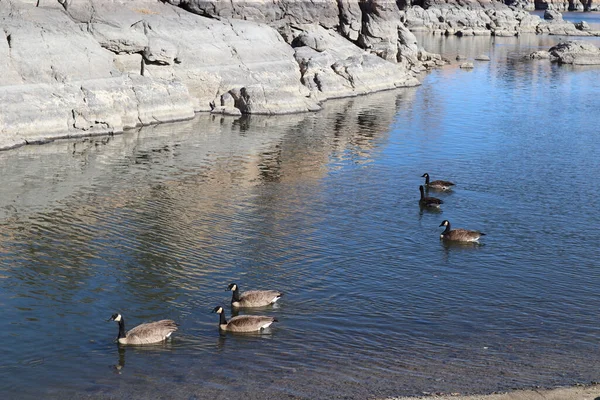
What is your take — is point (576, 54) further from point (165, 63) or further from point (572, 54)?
point (165, 63)

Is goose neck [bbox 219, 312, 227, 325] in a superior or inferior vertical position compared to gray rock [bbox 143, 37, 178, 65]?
inferior

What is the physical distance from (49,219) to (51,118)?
12.5m

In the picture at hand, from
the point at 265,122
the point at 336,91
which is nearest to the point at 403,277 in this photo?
the point at 265,122

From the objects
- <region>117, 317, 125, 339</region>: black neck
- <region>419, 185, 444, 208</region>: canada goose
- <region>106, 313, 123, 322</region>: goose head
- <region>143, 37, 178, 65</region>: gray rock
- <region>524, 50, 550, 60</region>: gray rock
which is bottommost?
<region>524, 50, 550, 60</region>: gray rock

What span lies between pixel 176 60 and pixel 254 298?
28666 mm

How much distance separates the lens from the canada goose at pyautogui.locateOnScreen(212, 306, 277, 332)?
1939cm

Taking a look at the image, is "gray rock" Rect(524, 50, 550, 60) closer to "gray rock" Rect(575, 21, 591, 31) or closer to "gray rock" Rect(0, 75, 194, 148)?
"gray rock" Rect(575, 21, 591, 31)

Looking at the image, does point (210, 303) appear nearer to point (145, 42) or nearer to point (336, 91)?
point (145, 42)

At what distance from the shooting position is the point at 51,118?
39.5 metres

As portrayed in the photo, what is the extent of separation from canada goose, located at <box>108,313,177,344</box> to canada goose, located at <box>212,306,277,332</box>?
1.13 meters

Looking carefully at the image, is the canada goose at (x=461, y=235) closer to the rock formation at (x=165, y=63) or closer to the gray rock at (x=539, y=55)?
the rock formation at (x=165, y=63)

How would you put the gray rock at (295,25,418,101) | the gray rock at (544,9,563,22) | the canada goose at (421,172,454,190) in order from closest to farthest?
1. the canada goose at (421,172,454,190)
2. the gray rock at (295,25,418,101)
3. the gray rock at (544,9,563,22)

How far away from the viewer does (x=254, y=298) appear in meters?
20.9

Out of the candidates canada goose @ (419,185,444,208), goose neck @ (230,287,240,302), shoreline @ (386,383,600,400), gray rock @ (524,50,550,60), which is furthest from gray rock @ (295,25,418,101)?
shoreline @ (386,383,600,400)
